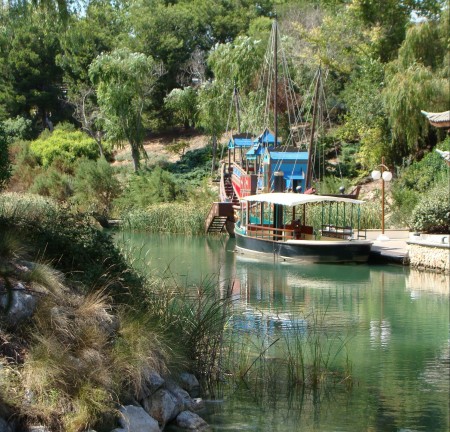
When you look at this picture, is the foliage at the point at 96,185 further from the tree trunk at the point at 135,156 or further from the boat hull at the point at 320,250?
the boat hull at the point at 320,250

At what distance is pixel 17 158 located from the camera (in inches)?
1823

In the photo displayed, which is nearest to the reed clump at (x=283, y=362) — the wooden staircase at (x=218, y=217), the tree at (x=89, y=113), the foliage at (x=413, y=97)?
the wooden staircase at (x=218, y=217)

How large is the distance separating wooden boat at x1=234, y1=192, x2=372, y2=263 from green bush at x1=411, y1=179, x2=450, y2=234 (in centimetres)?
166

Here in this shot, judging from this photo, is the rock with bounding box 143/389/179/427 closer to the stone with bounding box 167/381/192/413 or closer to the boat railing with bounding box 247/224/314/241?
the stone with bounding box 167/381/192/413

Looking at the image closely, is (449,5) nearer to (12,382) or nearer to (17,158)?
(17,158)

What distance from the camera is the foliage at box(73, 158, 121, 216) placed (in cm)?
4141

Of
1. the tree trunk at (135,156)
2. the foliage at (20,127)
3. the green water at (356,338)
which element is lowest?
the green water at (356,338)

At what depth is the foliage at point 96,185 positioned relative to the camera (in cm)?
4141

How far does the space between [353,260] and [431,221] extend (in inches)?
100

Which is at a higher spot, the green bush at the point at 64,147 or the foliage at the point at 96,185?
Answer: the green bush at the point at 64,147

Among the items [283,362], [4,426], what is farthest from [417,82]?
[4,426]

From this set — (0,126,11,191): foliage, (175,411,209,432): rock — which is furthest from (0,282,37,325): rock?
(0,126,11,191): foliage

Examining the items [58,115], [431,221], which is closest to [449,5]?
[431,221]

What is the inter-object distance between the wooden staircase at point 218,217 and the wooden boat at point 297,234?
235cm
